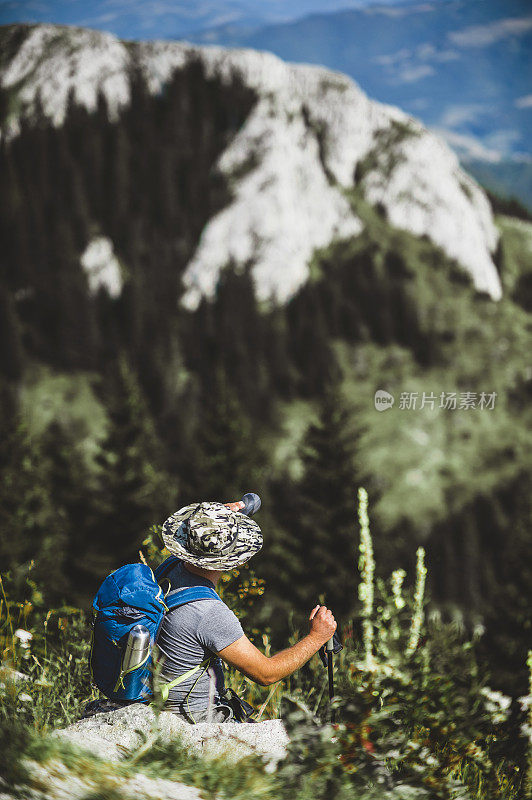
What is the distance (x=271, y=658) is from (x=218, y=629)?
290mm

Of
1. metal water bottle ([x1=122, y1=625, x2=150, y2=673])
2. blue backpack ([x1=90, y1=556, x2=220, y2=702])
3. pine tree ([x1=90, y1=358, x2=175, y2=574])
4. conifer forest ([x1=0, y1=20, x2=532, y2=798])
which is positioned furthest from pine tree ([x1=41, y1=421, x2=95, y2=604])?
metal water bottle ([x1=122, y1=625, x2=150, y2=673])

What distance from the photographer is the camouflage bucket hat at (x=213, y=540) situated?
130 inches

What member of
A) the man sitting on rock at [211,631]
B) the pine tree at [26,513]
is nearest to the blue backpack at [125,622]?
the man sitting on rock at [211,631]

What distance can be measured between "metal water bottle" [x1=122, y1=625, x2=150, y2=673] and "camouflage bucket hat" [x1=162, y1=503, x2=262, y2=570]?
42 centimetres

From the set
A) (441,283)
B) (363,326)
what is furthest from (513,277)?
(363,326)

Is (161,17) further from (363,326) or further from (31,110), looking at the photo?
(363,326)

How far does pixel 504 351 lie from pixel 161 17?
8354 cm

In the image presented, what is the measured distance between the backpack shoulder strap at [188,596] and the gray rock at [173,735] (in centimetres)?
52

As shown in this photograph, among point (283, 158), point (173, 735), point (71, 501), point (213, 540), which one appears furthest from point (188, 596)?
point (283, 158)

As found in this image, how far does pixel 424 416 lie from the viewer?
100500 mm

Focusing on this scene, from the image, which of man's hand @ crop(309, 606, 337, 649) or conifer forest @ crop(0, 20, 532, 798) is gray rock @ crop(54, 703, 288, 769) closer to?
man's hand @ crop(309, 606, 337, 649)

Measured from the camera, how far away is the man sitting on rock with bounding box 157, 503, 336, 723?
3180 millimetres

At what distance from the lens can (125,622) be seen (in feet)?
10.3

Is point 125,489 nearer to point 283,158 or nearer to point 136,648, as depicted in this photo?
point 136,648
